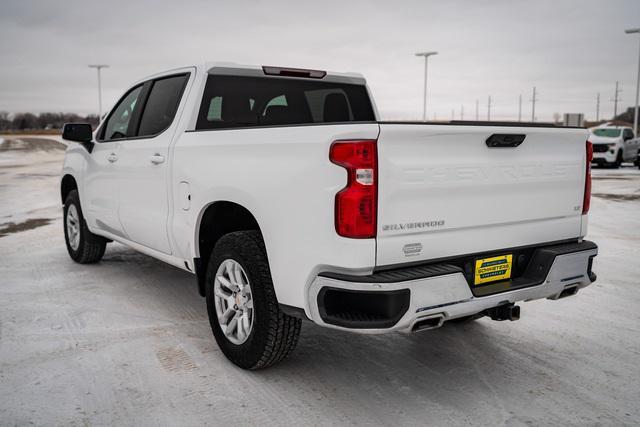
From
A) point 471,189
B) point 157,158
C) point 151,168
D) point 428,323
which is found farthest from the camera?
point 151,168

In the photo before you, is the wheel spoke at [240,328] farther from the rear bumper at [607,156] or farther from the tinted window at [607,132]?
the tinted window at [607,132]

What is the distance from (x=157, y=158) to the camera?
4555 millimetres

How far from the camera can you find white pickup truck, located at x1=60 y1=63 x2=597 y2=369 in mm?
2928

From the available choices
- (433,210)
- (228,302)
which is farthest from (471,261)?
(228,302)

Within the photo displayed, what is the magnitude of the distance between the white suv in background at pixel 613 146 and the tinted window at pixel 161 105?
21032mm

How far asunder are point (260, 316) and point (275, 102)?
7.24ft

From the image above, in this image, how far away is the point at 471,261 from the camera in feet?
10.9

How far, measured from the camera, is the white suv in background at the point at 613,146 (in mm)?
23312

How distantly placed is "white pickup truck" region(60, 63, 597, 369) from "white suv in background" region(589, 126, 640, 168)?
69.3ft

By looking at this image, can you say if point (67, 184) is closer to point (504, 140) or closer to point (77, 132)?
point (77, 132)

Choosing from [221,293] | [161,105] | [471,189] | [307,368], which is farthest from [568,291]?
[161,105]

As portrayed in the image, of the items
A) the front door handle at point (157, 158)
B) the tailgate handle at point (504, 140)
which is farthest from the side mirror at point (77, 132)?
the tailgate handle at point (504, 140)

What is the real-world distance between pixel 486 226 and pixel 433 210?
0.44 meters

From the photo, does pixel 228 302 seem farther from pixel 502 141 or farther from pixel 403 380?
pixel 502 141
